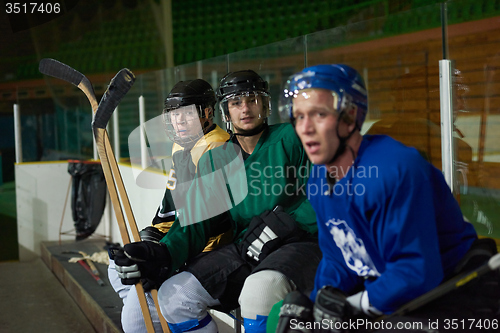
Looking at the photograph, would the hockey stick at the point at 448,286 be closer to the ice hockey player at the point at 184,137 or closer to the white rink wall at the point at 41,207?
the ice hockey player at the point at 184,137

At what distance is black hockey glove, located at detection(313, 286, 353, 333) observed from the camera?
0.92m

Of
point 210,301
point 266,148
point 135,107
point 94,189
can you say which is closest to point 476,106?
point 266,148

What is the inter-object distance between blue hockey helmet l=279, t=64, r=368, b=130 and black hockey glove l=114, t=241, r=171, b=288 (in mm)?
685

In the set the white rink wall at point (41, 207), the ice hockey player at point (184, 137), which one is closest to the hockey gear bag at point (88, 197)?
the white rink wall at point (41, 207)

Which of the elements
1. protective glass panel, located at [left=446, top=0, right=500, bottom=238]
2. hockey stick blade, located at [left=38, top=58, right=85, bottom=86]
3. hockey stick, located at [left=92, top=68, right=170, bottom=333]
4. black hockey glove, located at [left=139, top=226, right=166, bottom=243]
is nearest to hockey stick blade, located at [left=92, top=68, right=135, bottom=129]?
hockey stick, located at [left=92, top=68, right=170, bottom=333]

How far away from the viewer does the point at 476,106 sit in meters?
1.93

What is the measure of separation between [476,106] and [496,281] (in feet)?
3.69

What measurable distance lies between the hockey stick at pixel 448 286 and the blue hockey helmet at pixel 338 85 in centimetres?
34

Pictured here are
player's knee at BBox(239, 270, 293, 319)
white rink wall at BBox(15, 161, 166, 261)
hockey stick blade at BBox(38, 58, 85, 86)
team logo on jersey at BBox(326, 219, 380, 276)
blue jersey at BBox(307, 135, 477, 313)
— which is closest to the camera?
blue jersey at BBox(307, 135, 477, 313)

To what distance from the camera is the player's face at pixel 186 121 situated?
185 centimetres

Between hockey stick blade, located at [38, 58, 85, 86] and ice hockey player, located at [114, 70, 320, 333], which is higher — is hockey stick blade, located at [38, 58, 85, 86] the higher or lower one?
the higher one

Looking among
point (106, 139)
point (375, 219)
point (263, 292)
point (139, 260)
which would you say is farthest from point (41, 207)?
point (375, 219)

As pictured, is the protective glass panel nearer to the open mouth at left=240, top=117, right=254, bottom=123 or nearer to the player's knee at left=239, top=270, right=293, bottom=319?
the open mouth at left=240, top=117, right=254, bottom=123

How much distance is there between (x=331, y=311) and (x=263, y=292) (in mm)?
367
